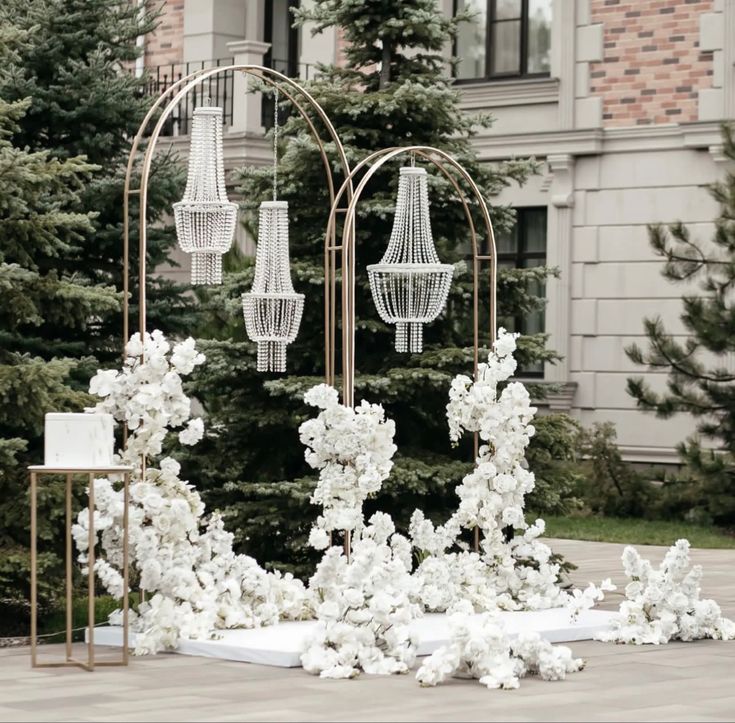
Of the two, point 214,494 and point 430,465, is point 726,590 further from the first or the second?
point 214,494

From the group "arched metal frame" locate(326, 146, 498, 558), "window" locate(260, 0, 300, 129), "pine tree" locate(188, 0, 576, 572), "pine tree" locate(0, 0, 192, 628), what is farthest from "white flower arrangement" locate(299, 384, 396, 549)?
"window" locate(260, 0, 300, 129)

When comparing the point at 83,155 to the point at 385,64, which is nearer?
the point at 83,155

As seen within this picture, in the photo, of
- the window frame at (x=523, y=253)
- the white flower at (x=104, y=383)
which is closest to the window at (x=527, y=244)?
the window frame at (x=523, y=253)

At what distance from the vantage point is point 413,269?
11.4 metres

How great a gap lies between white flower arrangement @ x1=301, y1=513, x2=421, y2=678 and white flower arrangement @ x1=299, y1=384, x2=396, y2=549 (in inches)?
29.7

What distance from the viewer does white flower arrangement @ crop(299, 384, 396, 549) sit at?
392 inches

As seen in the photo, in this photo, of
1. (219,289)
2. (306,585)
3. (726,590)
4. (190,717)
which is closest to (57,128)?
(219,289)

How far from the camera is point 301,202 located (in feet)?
43.8

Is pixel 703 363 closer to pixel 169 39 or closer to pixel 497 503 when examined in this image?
pixel 497 503

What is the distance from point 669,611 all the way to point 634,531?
7.61 m

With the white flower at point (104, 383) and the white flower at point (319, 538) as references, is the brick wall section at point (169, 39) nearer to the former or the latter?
the white flower at point (104, 383)

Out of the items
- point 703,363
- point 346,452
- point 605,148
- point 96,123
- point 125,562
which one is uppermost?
point 605,148

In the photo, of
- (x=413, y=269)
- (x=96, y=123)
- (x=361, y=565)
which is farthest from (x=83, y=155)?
(x=361, y=565)

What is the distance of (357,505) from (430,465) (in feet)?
8.96
